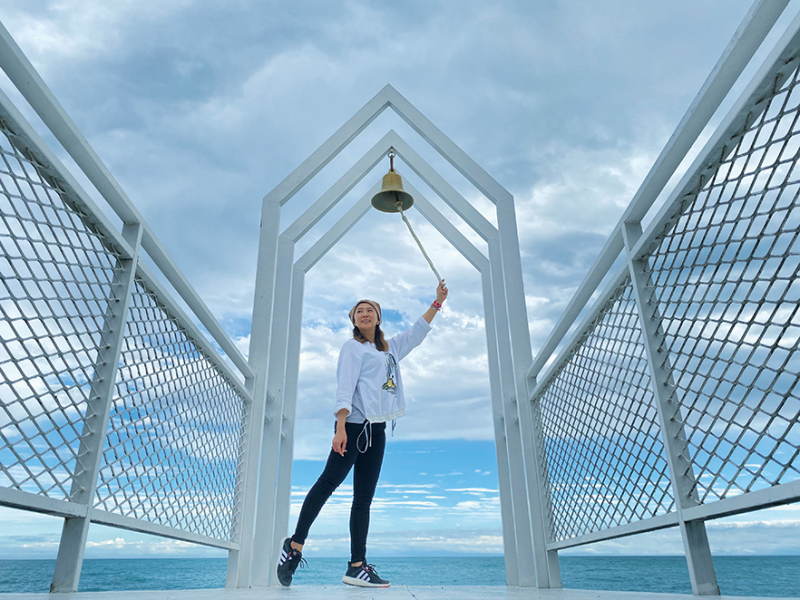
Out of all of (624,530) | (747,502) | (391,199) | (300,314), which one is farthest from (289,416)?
(747,502)

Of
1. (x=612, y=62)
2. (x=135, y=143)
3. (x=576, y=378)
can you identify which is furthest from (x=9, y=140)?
(x=135, y=143)

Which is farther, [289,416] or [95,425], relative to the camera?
[289,416]

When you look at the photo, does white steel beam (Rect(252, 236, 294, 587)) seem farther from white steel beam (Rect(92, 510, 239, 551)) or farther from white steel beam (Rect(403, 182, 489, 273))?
white steel beam (Rect(403, 182, 489, 273))

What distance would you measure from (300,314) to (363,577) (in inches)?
129

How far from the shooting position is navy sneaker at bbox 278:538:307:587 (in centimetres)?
264

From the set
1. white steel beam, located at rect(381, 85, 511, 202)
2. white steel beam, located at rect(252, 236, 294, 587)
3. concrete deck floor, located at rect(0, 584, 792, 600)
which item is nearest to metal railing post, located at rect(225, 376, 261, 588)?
white steel beam, located at rect(252, 236, 294, 587)

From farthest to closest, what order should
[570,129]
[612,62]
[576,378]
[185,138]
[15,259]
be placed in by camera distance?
[185,138]
[570,129]
[612,62]
[576,378]
[15,259]

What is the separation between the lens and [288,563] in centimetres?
267

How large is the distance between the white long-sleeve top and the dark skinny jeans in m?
0.09

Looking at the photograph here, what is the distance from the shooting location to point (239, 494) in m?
3.38

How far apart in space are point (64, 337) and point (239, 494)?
7.34ft

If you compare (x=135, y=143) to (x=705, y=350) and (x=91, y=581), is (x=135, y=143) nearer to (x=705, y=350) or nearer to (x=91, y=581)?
(x=705, y=350)

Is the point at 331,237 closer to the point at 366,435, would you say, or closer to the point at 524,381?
the point at 524,381

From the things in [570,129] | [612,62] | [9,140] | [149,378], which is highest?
[570,129]
